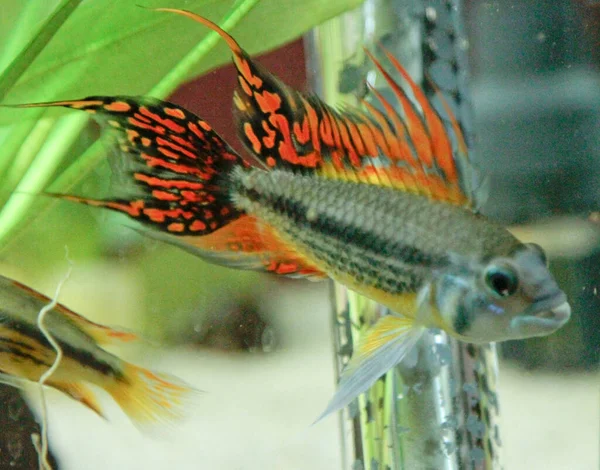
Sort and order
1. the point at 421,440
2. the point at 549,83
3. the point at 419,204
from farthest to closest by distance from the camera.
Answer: the point at 549,83 < the point at 421,440 < the point at 419,204

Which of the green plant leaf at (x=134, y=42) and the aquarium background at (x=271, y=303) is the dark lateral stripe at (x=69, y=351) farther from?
the green plant leaf at (x=134, y=42)

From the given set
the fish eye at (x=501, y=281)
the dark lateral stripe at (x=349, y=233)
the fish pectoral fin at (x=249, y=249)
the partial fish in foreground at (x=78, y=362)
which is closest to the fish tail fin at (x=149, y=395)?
the partial fish in foreground at (x=78, y=362)

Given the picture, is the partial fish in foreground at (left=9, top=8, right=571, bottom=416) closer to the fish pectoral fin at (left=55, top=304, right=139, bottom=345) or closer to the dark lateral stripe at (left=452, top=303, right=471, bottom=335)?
the dark lateral stripe at (left=452, top=303, right=471, bottom=335)

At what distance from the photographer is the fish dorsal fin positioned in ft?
1.89

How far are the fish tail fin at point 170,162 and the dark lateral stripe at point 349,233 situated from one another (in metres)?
0.04

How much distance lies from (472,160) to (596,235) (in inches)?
11.9

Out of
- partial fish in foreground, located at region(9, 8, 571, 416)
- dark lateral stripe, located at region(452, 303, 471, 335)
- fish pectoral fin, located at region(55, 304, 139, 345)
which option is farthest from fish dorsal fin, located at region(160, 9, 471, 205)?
fish pectoral fin, located at region(55, 304, 139, 345)

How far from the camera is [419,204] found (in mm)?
564

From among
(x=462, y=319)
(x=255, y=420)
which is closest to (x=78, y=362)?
(x=255, y=420)

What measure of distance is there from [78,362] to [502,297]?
49cm

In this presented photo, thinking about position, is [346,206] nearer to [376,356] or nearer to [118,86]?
[376,356]

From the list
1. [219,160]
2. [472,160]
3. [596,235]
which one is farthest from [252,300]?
[596,235]

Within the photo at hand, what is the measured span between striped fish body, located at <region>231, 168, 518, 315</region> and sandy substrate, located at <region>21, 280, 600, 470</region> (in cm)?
15

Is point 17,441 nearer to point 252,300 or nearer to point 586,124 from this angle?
point 252,300
